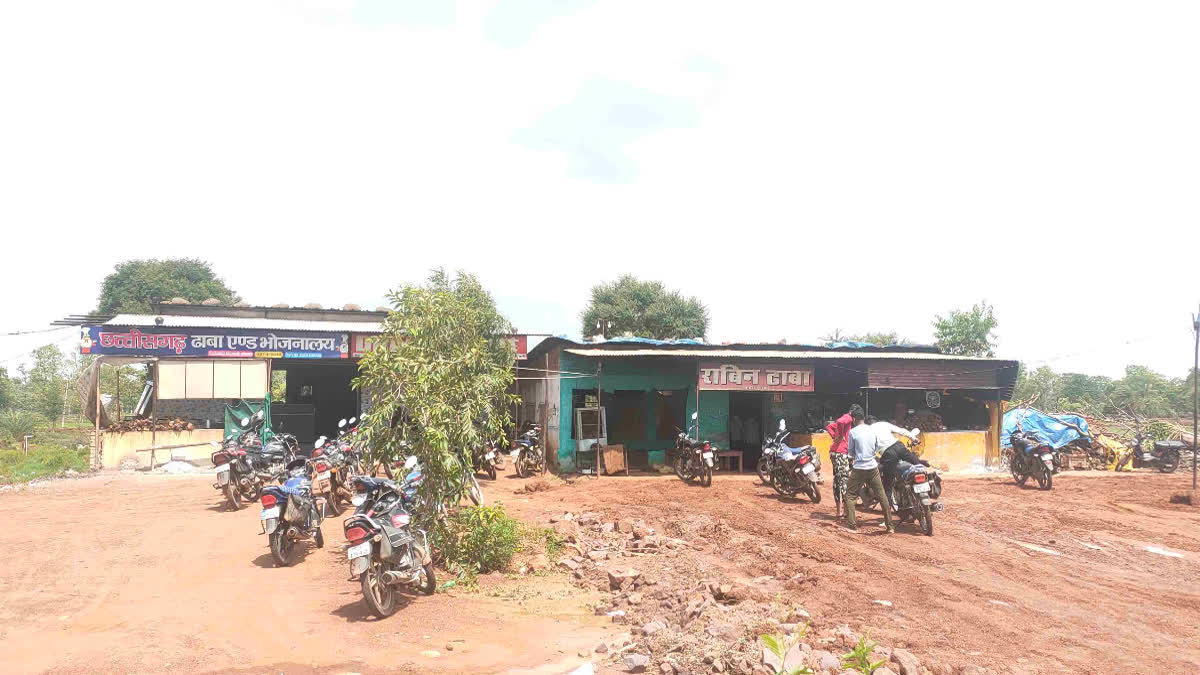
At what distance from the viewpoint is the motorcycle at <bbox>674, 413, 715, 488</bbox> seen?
14008mm

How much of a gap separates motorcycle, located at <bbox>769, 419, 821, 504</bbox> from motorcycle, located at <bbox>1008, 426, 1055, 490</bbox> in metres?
5.07

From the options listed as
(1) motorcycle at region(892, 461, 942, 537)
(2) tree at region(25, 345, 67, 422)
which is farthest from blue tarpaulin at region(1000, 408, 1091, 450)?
(2) tree at region(25, 345, 67, 422)

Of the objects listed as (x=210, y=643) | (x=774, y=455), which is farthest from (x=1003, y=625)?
(x=774, y=455)

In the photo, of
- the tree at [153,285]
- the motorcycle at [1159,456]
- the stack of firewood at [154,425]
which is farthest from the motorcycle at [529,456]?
the tree at [153,285]

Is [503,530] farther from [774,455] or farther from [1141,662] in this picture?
[774,455]

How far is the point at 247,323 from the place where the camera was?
2156cm

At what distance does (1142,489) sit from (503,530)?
1393 centimetres

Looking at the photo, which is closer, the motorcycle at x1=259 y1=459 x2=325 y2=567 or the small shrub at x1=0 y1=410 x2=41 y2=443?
the motorcycle at x1=259 y1=459 x2=325 y2=567

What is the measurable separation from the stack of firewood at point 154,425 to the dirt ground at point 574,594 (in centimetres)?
569

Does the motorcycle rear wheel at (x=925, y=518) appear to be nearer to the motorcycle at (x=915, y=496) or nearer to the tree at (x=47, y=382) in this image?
the motorcycle at (x=915, y=496)

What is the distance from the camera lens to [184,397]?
17.4 metres

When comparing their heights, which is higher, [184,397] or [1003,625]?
[184,397]

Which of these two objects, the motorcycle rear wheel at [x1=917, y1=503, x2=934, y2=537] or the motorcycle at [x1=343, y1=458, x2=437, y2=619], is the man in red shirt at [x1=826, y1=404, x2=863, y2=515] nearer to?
the motorcycle rear wheel at [x1=917, y1=503, x2=934, y2=537]

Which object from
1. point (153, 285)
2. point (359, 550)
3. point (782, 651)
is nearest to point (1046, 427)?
point (782, 651)
